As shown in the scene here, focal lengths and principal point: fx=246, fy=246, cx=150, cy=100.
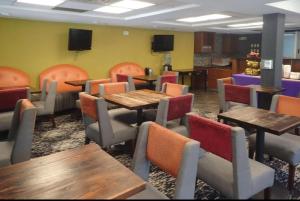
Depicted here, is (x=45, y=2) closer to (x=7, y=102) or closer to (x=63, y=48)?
(x=7, y=102)

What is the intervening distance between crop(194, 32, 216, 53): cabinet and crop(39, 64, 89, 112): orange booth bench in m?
4.25

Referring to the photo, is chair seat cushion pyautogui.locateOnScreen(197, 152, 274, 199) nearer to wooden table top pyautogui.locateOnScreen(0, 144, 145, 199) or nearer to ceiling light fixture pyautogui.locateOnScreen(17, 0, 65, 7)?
wooden table top pyautogui.locateOnScreen(0, 144, 145, 199)

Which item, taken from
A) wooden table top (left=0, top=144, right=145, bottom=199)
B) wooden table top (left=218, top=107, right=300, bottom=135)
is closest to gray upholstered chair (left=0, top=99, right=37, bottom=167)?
wooden table top (left=0, top=144, right=145, bottom=199)

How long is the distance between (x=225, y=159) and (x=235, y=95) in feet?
7.58

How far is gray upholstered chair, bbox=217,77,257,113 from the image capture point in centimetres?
363

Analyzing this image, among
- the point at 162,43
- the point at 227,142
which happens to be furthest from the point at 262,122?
the point at 162,43

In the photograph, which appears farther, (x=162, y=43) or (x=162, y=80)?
(x=162, y=43)

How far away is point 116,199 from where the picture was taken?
949mm

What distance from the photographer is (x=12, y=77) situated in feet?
17.1

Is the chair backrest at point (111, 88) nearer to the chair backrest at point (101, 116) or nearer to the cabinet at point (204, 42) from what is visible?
the chair backrest at point (101, 116)

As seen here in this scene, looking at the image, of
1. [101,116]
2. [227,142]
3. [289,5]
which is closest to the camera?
[227,142]

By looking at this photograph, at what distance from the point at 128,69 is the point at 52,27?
2.25 metres

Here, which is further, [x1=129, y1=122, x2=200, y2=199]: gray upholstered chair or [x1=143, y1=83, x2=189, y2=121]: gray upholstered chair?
[x1=143, y1=83, x2=189, y2=121]: gray upholstered chair

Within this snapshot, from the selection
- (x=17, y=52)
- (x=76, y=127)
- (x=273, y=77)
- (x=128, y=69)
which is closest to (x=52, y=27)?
(x=17, y=52)
